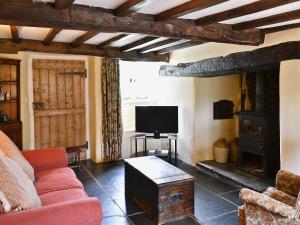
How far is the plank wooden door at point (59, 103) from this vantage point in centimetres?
499

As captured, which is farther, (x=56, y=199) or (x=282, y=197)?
(x=282, y=197)

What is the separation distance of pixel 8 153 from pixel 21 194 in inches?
41.3

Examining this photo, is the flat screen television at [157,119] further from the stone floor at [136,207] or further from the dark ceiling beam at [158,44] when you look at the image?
the dark ceiling beam at [158,44]

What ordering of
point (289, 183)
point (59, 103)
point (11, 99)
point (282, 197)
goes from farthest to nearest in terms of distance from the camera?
point (59, 103) → point (11, 99) → point (289, 183) → point (282, 197)

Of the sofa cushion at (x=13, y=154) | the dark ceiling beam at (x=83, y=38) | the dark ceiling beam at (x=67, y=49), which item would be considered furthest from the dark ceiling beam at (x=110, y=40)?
the sofa cushion at (x=13, y=154)

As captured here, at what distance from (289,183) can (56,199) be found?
7.25ft

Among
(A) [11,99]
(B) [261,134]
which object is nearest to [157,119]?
(B) [261,134]

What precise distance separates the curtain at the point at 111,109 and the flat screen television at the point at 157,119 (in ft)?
1.40

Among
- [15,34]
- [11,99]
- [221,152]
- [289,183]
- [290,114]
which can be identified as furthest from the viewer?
[221,152]

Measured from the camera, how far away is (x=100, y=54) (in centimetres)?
487

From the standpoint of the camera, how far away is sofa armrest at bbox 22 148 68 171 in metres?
3.21

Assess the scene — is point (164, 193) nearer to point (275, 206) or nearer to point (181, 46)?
point (275, 206)

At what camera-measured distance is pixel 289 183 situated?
2594mm

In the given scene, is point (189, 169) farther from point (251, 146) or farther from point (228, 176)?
point (251, 146)
